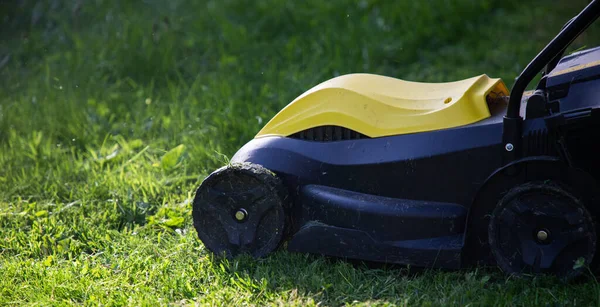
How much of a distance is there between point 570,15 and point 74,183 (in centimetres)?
395

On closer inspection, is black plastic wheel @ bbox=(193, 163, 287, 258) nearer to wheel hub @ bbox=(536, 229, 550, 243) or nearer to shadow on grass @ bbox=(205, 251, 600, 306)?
shadow on grass @ bbox=(205, 251, 600, 306)

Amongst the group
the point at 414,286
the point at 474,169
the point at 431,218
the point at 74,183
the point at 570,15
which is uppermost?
the point at 570,15

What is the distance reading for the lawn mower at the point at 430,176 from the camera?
2.54 meters

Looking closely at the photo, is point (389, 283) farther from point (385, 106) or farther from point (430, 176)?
point (385, 106)

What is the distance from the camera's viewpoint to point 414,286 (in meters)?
2.73

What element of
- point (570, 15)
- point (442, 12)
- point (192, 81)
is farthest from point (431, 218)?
point (570, 15)

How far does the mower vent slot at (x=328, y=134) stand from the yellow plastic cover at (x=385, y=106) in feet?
0.09

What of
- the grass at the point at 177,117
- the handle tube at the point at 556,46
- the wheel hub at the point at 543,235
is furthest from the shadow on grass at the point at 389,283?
the handle tube at the point at 556,46

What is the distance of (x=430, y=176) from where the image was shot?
2.71 metres

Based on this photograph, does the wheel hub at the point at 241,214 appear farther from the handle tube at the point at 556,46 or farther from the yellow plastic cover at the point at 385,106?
the handle tube at the point at 556,46

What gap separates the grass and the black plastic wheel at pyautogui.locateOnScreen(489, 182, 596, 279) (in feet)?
0.24

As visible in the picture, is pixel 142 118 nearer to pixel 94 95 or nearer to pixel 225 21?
pixel 94 95

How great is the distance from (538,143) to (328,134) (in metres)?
0.78

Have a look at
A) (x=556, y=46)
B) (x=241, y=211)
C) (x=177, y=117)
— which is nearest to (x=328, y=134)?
(x=241, y=211)
